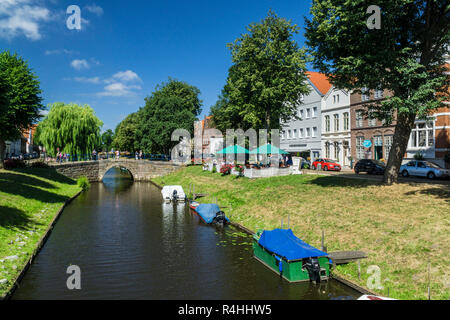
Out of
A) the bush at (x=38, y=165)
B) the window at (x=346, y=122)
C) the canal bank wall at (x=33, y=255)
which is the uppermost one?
the window at (x=346, y=122)

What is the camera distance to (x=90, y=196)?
43344 millimetres

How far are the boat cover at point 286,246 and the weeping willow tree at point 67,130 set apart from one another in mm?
44533

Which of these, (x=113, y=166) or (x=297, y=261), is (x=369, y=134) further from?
(x=113, y=166)

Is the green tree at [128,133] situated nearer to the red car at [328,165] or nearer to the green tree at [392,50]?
the red car at [328,165]

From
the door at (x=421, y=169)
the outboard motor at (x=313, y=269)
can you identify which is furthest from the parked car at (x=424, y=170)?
the outboard motor at (x=313, y=269)

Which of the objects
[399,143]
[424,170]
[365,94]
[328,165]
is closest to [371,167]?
[424,170]

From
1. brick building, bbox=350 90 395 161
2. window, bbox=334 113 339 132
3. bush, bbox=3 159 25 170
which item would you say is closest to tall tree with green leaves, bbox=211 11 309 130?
brick building, bbox=350 90 395 161

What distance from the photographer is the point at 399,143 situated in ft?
75.9

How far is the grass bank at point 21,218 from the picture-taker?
48.0ft

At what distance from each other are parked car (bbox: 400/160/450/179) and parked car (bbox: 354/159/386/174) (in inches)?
88.9

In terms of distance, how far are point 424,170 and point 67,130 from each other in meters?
49.2
